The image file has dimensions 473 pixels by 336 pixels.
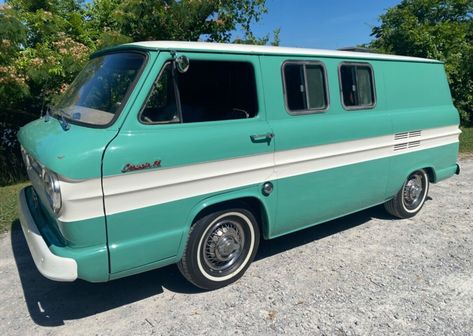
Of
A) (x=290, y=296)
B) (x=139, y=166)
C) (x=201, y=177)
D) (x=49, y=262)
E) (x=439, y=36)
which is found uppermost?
(x=439, y=36)

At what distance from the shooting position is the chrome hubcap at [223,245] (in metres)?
3.74

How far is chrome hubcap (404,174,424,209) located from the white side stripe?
970 millimetres

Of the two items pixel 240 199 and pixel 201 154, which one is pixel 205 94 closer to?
pixel 201 154

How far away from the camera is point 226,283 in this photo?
3865 millimetres

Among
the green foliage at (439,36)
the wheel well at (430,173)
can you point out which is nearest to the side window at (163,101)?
the wheel well at (430,173)

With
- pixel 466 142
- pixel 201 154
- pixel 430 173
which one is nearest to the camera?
pixel 201 154

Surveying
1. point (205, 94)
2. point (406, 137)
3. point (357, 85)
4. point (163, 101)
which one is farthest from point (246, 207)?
point (406, 137)

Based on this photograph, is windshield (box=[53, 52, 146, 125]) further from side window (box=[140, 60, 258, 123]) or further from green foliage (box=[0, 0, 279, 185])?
green foliage (box=[0, 0, 279, 185])

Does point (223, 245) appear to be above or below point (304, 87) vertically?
below

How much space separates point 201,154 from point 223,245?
3.11ft

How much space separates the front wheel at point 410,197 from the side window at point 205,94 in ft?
9.04

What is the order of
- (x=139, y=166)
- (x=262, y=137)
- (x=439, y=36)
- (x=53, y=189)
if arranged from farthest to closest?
(x=439, y=36)
(x=262, y=137)
(x=139, y=166)
(x=53, y=189)

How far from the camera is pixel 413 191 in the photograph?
5.57 metres

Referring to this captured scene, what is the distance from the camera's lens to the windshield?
3.27 metres
